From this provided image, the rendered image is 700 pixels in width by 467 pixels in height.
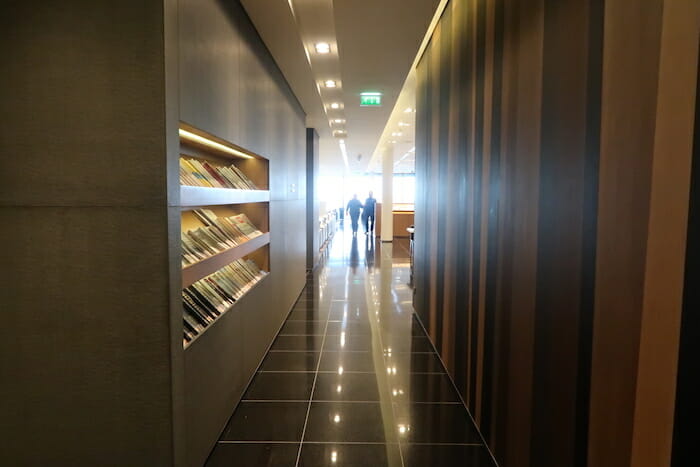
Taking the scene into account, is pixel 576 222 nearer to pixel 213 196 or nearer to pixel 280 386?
pixel 213 196

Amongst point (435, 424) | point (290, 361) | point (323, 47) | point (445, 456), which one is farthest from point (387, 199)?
point (445, 456)

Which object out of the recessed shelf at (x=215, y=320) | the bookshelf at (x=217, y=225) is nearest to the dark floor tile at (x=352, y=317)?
the bookshelf at (x=217, y=225)

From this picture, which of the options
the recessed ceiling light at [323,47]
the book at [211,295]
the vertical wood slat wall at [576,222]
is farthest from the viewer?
the recessed ceiling light at [323,47]

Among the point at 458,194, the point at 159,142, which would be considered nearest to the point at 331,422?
the point at 458,194

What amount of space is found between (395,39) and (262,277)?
2.52m

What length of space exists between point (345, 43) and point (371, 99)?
2129 millimetres

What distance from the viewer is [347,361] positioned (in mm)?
4223

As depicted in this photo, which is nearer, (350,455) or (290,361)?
(350,455)

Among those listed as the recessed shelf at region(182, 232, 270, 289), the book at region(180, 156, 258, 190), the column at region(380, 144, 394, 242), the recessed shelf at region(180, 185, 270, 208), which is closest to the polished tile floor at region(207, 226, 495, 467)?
the recessed shelf at region(182, 232, 270, 289)

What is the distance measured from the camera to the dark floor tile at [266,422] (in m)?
2.88

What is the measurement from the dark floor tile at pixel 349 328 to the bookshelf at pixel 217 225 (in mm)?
1249

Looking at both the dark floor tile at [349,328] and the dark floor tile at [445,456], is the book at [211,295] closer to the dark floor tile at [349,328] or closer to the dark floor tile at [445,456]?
the dark floor tile at [445,456]

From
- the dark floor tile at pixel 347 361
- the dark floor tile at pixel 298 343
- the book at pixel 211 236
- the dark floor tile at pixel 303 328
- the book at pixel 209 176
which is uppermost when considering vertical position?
the book at pixel 209 176

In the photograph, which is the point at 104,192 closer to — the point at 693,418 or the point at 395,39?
the point at 693,418
